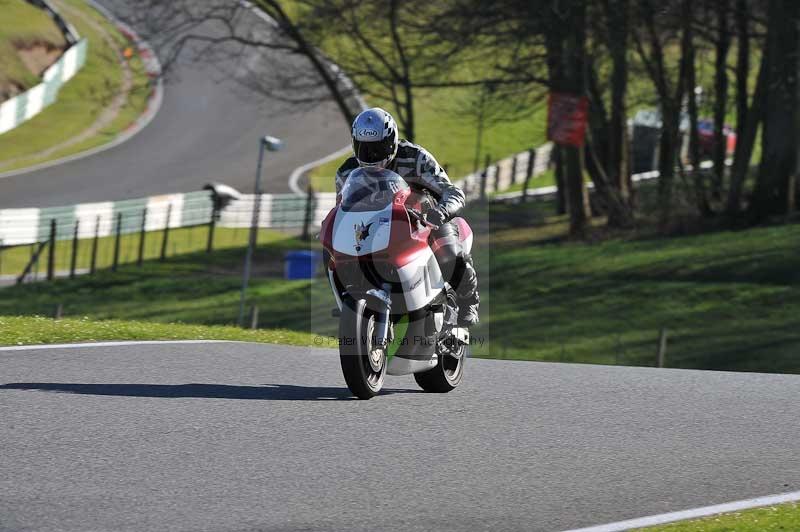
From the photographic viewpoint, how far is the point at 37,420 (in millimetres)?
7789

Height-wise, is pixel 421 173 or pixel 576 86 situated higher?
pixel 576 86

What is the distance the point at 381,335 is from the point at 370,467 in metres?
1.76

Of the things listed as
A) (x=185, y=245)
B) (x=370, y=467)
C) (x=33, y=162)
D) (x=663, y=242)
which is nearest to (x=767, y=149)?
(x=663, y=242)

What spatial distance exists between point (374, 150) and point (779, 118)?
2173cm

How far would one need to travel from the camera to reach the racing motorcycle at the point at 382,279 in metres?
8.80

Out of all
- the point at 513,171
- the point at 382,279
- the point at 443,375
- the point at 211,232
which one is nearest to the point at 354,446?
the point at 382,279

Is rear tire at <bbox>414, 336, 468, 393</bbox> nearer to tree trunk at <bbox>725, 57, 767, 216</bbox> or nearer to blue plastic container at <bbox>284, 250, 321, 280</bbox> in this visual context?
tree trunk at <bbox>725, 57, 767, 216</bbox>

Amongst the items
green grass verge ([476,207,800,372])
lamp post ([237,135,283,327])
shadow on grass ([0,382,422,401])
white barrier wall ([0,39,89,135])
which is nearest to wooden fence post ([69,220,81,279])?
lamp post ([237,135,283,327])

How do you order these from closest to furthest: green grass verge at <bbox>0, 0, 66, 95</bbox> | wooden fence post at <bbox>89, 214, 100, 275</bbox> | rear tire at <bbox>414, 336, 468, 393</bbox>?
rear tire at <bbox>414, 336, 468, 393</bbox> → wooden fence post at <bbox>89, 214, 100, 275</bbox> → green grass verge at <bbox>0, 0, 66, 95</bbox>

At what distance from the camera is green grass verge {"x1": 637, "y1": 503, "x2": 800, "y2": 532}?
20.5ft

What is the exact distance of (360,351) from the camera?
8719 mm

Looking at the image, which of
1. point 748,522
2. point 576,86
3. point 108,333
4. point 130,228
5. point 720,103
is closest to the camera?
point 748,522

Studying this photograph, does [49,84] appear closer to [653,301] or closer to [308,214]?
[308,214]

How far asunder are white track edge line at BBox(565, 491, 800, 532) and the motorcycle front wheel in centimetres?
263
